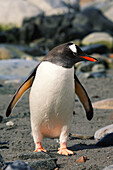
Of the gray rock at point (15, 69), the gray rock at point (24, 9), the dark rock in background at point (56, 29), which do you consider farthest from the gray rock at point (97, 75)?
the gray rock at point (24, 9)

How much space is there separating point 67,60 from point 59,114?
0.56m

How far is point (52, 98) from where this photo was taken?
130 inches

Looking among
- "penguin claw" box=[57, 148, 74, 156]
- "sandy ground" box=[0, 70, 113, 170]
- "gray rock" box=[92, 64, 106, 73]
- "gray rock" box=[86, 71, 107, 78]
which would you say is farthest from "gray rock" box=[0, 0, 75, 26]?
"penguin claw" box=[57, 148, 74, 156]

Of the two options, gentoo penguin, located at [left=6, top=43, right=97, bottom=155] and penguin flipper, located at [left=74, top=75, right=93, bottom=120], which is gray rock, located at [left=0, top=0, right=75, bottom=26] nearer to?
penguin flipper, located at [left=74, top=75, right=93, bottom=120]

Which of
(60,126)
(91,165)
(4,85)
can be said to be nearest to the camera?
(91,165)

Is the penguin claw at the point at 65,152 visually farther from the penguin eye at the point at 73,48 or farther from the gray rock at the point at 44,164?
the penguin eye at the point at 73,48

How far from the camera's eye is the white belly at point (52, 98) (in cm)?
323

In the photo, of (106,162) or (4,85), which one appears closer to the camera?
(106,162)

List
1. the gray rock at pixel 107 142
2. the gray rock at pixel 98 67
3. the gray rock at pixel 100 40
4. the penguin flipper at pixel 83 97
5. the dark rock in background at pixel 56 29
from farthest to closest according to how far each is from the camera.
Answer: the dark rock in background at pixel 56 29, the gray rock at pixel 100 40, the gray rock at pixel 98 67, the penguin flipper at pixel 83 97, the gray rock at pixel 107 142

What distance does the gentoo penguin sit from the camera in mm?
3223

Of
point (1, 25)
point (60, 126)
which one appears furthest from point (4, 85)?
point (1, 25)

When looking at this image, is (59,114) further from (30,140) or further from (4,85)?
(4,85)

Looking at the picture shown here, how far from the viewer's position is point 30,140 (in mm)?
3939

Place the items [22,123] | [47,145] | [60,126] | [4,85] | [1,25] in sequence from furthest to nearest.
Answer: [1,25] → [4,85] → [22,123] → [47,145] → [60,126]
